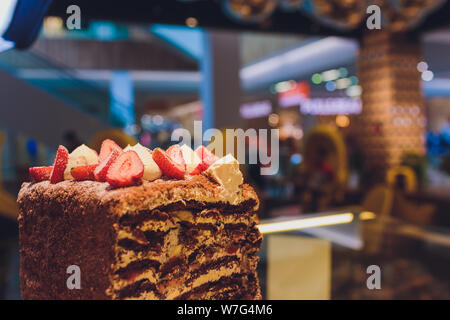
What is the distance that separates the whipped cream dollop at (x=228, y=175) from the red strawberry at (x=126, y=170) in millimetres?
218

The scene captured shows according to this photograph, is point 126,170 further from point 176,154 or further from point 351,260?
point 351,260

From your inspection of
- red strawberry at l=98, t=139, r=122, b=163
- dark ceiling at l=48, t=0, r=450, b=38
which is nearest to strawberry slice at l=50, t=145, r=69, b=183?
red strawberry at l=98, t=139, r=122, b=163

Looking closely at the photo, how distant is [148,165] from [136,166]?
0.05m

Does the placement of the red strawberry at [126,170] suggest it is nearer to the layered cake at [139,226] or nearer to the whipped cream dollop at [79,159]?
the layered cake at [139,226]

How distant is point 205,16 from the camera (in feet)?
21.4

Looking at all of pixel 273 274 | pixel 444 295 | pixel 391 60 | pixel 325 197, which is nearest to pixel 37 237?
pixel 273 274

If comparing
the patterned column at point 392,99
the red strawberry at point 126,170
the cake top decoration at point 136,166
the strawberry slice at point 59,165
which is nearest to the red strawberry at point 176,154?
the cake top decoration at point 136,166

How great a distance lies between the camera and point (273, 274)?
72.1 inches

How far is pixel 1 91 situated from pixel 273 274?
3.31 metres

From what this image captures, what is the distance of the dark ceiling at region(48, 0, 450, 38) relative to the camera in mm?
6051

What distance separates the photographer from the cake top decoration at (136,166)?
1.03 meters

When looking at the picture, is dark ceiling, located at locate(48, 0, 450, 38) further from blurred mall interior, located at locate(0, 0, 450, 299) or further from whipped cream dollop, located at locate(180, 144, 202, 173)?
whipped cream dollop, located at locate(180, 144, 202, 173)

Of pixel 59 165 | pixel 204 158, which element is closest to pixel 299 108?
pixel 204 158
